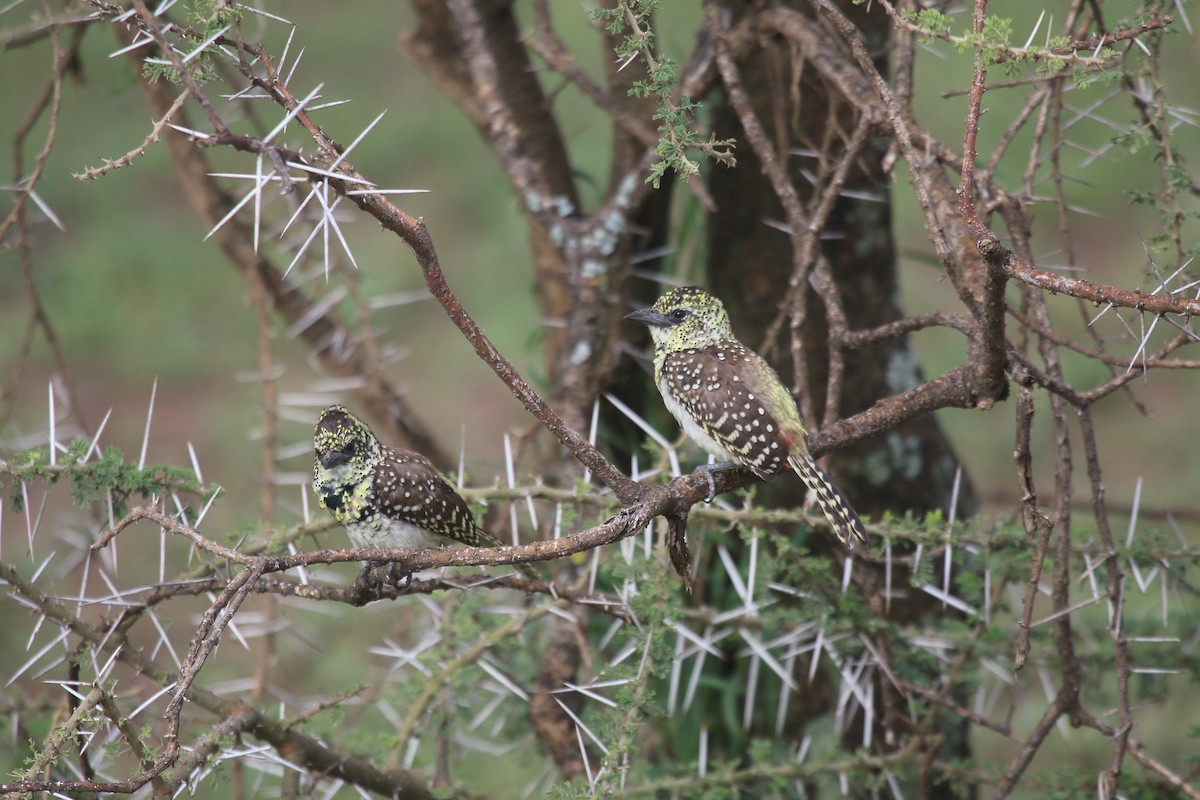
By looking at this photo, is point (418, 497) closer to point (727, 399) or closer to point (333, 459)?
point (333, 459)

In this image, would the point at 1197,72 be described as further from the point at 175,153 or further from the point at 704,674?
the point at 175,153

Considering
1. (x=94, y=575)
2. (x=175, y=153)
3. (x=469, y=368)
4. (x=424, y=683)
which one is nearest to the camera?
(x=424, y=683)

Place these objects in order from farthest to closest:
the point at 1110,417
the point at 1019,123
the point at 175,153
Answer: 1. the point at 1110,417
2. the point at 175,153
3. the point at 1019,123

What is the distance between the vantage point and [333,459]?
12.3ft

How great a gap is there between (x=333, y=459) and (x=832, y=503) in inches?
64.4

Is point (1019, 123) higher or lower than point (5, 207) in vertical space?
higher

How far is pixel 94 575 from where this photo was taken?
7.21m

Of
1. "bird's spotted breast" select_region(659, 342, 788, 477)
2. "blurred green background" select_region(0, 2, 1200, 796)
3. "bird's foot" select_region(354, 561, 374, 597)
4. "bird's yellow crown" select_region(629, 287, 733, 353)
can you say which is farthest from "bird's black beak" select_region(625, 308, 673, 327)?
"blurred green background" select_region(0, 2, 1200, 796)

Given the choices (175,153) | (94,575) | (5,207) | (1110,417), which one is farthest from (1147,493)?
(5,207)

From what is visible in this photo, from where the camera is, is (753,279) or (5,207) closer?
(753,279)

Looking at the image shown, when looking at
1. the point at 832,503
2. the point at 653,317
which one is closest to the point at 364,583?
the point at 832,503

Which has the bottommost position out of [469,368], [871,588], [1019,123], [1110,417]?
[469,368]

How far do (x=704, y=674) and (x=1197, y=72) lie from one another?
7.78 metres

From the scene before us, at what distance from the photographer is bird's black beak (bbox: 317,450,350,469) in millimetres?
3754
